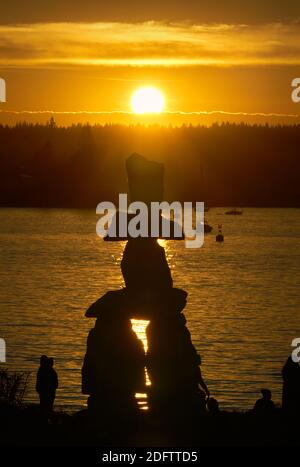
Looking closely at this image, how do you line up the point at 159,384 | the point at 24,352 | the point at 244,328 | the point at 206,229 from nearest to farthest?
the point at 159,384
the point at 24,352
the point at 244,328
the point at 206,229

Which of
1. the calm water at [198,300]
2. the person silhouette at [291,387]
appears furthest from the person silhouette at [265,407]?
the calm water at [198,300]

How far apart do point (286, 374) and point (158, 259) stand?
147 inches

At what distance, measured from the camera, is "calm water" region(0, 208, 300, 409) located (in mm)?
44469

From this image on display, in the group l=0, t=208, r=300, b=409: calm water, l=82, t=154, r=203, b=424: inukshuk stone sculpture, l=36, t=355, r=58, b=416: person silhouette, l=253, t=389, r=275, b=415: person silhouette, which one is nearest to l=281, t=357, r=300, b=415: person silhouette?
l=253, t=389, r=275, b=415: person silhouette

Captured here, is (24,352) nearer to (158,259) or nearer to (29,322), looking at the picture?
(29,322)

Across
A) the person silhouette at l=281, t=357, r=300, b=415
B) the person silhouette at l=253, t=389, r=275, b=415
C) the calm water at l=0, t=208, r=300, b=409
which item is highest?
the calm water at l=0, t=208, r=300, b=409

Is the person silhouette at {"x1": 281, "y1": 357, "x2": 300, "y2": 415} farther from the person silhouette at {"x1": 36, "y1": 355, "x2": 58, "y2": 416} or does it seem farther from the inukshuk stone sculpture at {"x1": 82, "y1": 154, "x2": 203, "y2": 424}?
the person silhouette at {"x1": 36, "y1": 355, "x2": 58, "y2": 416}

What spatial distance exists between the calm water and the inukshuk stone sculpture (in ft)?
44.5

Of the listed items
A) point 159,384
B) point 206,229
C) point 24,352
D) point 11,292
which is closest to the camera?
point 159,384

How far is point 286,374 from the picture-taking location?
72.7 ft

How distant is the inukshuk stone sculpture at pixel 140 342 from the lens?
20547 mm

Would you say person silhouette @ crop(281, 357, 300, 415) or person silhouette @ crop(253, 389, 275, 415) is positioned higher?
person silhouette @ crop(281, 357, 300, 415)

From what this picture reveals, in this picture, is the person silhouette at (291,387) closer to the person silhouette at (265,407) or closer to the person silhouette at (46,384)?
the person silhouette at (265,407)
